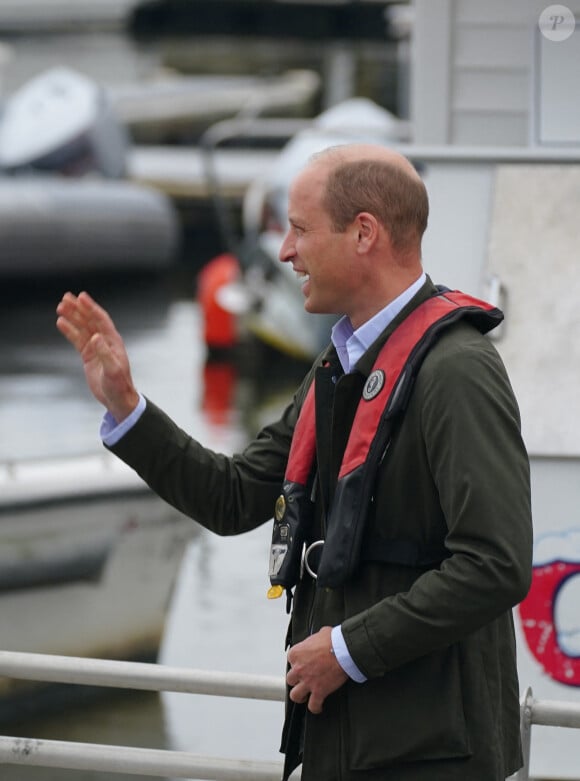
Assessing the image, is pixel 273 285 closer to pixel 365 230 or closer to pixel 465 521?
pixel 365 230

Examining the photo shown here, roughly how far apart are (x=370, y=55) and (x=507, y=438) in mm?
40130

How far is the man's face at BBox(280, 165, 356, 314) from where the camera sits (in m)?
2.28

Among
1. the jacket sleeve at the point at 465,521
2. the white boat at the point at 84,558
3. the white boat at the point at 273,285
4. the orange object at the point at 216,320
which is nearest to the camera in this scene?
the jacket sleeve at the point at 465,521

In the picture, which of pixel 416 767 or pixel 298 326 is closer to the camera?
pixel 416 767

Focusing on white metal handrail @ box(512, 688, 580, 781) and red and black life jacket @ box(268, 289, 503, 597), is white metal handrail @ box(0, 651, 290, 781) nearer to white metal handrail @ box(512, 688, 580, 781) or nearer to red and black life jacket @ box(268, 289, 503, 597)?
white metal handrail @ box(512, 688, 580, 781)

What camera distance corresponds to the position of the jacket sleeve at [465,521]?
2107 mm

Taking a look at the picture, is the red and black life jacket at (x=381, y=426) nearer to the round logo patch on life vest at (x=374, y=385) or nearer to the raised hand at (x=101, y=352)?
the round logo patch on life vest at (x=374, y=385)

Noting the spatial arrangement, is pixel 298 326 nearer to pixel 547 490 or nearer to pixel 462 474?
pixel 547 490

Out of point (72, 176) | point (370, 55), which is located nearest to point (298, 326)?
point (72, 176)

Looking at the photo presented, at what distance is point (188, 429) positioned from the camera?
11977 mm

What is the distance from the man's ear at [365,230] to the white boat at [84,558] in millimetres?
3851

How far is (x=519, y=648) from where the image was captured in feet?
14.7

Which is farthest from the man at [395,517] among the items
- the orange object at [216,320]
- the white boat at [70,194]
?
the white boat at [70,194]

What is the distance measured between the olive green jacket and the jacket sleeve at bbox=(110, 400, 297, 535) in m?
0.27
